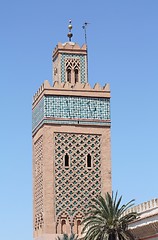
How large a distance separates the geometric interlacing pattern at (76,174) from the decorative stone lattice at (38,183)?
89cm

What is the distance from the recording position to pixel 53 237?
27672mm

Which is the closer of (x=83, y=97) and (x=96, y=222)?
(x=96, y=222)

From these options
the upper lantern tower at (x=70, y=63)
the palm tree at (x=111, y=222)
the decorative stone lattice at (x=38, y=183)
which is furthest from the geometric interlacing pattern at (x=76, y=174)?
the palm tree at (x=111, y=222)

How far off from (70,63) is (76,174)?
4.93 meters

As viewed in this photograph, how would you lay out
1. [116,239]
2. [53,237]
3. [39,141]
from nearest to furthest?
1. [116,239]
2. [53,237]
3. [39,141]

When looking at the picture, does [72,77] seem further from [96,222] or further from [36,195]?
[96,222]

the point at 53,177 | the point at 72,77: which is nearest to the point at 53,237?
the point at 53,177

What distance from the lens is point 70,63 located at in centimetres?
3019

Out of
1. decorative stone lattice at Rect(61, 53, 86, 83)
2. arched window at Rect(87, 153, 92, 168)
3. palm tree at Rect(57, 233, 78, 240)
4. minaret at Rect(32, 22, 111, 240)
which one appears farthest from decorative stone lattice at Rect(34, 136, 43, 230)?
decorative stone lattice at Rect(61, 53, 86, 83)

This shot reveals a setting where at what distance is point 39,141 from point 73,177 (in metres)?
2.32

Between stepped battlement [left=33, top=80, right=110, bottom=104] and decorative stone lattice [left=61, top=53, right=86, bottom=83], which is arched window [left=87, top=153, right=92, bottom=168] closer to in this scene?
stepped battlement [left=33, top=80, right=110, bottom=104]

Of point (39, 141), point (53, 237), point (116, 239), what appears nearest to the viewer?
point (116, 239)

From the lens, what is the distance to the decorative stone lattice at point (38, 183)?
95.0 feet

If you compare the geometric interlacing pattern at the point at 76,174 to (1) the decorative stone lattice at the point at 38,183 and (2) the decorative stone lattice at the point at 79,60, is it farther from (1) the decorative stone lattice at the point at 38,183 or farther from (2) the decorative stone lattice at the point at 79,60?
(2) the decorative stone lattice at the point at 79,60
